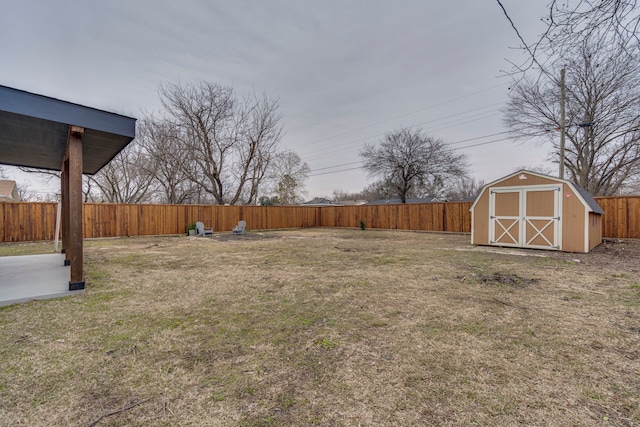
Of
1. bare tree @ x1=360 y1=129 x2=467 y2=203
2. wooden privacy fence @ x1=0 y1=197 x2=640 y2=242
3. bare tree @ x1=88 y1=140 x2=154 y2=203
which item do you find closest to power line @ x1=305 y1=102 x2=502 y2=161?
bare tree @ x1=360 y1=129 x2=467 y2=203

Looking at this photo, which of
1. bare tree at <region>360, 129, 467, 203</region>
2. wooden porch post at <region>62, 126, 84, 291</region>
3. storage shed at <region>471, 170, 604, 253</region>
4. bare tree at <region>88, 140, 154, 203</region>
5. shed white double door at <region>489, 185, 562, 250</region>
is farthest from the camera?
bare tree at <region>360, 129, 467, 203</region>

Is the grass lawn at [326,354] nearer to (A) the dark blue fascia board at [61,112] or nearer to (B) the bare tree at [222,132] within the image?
(A) the dark blue fascia board at [61,112]

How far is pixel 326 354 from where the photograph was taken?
2045mm

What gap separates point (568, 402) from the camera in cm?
150

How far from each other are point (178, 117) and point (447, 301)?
1755 centimetres

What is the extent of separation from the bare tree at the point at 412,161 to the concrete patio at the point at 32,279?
1812cm

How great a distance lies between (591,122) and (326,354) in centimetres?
1740

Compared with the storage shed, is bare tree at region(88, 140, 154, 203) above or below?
above

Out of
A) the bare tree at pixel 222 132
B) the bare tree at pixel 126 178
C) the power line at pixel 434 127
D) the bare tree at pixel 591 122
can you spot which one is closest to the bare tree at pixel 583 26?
the bare tree at pixel 591 122

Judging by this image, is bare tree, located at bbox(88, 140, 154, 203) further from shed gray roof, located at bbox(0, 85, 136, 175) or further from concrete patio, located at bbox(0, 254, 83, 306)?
shed gray roof, located at bbox(0, 85, 136, 175)

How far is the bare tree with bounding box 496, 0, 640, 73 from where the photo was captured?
80.1 inches

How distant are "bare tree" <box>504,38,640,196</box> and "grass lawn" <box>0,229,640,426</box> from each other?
12944 mm

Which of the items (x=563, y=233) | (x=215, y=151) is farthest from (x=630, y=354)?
(x=215, y=151)

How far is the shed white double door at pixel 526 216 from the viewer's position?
725 centimetres
